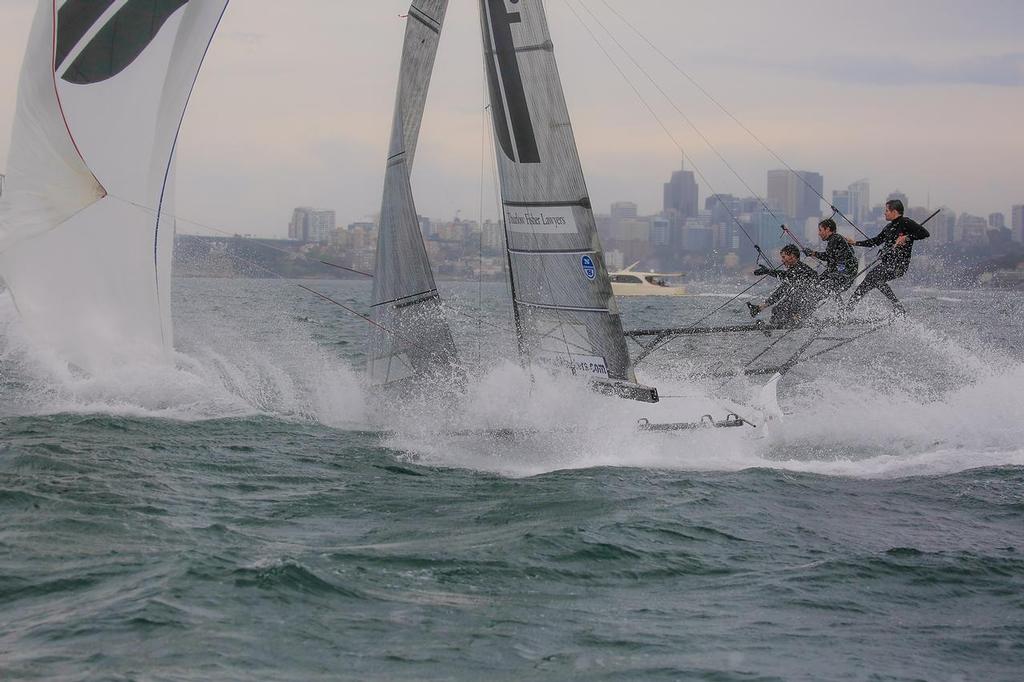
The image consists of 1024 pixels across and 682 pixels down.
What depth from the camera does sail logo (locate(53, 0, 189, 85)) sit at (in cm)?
1008

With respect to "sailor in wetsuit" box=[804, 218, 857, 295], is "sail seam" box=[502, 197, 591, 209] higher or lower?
higher

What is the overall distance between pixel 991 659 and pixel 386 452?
587 cm

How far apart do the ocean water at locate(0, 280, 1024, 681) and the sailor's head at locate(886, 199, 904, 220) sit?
1.23 meters

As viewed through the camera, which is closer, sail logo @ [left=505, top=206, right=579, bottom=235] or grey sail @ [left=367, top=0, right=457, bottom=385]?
sail logo @ [left=505, top=206, right=579, bottom=235]

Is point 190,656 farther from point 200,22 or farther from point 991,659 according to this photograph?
point 200,22

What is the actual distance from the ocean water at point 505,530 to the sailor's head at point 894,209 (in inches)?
48.4

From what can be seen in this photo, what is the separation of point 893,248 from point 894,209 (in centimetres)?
46

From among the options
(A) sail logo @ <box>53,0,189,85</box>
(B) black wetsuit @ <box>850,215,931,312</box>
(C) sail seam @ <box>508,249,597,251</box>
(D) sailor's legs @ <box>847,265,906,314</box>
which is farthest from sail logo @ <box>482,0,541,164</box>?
(D) sailor's legs @ <box>847,265,906,314</box>

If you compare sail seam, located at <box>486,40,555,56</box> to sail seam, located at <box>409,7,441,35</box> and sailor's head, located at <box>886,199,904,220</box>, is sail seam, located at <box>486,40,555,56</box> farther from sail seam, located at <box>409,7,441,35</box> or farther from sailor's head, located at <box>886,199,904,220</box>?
sailor's head, located at <box>886,199,904,220</box>

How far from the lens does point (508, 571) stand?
6.61m

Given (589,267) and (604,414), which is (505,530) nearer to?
(604,414)

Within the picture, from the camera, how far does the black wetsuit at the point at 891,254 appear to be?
11086 millimetres

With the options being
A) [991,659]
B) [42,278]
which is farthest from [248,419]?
[991,659]

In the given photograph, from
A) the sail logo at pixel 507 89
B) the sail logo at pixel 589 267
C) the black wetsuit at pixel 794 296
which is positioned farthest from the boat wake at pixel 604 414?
the sail logo at pixel 507 89
